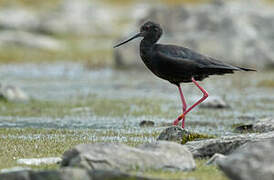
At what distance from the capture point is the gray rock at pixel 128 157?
6.91 meters

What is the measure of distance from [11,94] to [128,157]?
11.2 metres

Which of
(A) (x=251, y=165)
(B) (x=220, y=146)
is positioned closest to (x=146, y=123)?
(B) (x=220, y=146)

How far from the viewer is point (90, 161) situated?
270 inches

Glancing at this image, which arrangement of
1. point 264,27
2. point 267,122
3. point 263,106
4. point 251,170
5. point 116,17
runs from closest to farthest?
point 251,170 < point 267,122 < point 263,106 < point 264,27 < point 116,17

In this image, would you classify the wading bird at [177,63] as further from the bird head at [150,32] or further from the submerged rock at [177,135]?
the submerged rock at [177,135]

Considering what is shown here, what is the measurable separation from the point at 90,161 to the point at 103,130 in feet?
18.2

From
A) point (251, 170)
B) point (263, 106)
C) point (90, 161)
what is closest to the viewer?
point (251, 170)

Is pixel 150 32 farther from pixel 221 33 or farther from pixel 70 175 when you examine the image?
pixel 221 33

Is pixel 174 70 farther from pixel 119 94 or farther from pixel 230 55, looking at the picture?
pixel 230 55

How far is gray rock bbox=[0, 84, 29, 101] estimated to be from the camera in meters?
17.7

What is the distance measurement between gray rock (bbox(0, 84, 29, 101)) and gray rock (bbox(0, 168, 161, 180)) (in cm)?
1157

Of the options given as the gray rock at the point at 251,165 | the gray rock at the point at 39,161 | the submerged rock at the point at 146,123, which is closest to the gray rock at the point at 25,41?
the submerged rock at the point at 146,123

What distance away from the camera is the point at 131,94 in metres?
20.5

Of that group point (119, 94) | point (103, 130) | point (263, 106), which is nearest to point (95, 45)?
point (119, 94)
